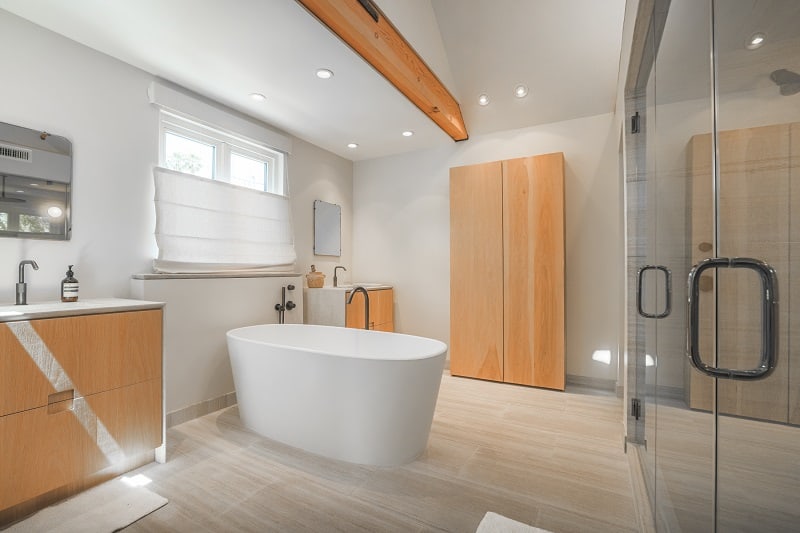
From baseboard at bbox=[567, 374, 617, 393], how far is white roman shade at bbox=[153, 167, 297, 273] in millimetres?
2948

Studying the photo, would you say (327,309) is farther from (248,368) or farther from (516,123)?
(516,123)

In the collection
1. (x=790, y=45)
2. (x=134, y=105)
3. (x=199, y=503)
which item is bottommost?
(x=199, y=503)

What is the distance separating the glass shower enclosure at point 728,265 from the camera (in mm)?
553

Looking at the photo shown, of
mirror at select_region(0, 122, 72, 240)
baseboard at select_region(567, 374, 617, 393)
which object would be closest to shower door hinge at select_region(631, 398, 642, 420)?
baseboard at select_region(567, 374, 617, 393)

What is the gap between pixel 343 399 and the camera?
210 centimetres

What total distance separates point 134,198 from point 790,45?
3.13 meters

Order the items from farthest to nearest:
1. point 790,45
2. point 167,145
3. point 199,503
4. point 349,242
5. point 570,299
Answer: point 349,242 → point 570,299 → point 167,145 → point 199,503 → point 790,45

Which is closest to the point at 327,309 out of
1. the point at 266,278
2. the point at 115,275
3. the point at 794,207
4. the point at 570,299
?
the point at 266,278

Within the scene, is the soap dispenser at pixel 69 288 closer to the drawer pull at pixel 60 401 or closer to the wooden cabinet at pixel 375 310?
the drawer pull at pixel 60 401

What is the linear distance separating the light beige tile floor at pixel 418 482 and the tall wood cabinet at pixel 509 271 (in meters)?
0.78

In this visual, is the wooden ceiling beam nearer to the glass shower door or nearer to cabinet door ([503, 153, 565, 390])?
cabinet door ([503, 153, 565, 390])

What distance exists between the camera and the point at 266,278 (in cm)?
333

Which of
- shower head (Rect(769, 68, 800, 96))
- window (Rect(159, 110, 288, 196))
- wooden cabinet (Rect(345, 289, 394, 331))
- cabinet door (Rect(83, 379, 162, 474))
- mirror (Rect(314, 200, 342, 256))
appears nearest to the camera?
shower head (Rect(769, 68, 800, 96))

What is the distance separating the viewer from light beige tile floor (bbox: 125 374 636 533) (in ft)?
5.33
